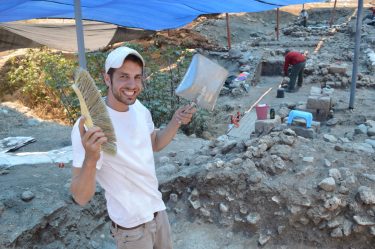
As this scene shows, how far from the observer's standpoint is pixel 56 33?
226 inches

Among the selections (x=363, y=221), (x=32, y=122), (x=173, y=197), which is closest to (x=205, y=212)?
(x=173, y=197)

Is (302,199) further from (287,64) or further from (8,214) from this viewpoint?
(287,64)

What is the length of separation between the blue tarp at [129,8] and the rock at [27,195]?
1.94m

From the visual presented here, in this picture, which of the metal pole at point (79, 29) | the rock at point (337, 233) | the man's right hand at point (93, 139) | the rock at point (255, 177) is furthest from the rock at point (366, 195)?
the metal pole at point (79, 29)

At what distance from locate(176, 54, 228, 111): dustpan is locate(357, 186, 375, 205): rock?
163 cm

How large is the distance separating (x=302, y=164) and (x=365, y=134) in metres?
2.08

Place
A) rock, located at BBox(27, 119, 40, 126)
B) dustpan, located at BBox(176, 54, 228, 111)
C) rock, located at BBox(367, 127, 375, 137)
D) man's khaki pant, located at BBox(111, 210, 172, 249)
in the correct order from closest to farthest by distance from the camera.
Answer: man's khaki pant, located at BBox(111, 210, 172, 249)
dustpan, located at BBox(176, 54, 228, 111)
rock, located at BBox(367, 127, 375, 137)
rock, located at BBox(27, 119, 40, 126)

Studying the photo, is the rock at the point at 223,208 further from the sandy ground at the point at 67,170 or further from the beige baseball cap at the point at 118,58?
the beige baseball cap at the point at 118,58

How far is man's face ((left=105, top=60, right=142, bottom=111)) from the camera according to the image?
67.2 inches

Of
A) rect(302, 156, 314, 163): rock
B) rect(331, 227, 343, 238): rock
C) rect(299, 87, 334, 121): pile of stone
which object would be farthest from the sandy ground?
rect(302, 156, 314, 163): rock

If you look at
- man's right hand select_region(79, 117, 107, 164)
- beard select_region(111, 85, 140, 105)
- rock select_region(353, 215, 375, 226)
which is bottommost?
rock select_region(353, 215, 375, 226)

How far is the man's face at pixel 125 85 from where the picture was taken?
1706 millimetres

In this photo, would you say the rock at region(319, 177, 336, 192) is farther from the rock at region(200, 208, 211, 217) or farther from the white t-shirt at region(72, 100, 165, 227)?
the white t-shirt at region(72, 100, 165, 227)

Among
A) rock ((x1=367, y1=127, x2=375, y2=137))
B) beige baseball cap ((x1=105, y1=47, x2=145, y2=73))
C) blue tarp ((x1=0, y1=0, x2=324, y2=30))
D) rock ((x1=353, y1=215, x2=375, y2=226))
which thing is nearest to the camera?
beige baseball cap ((x1=105, y1=47, x2=145, y2=73))
